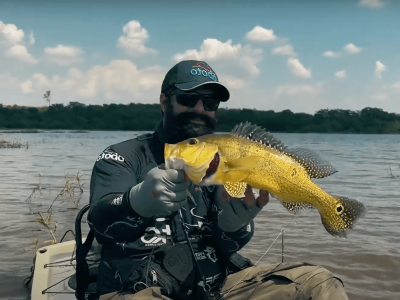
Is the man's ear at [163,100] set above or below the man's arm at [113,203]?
above

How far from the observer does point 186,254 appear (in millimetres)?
3156

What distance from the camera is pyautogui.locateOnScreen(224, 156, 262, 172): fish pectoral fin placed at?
2479mm

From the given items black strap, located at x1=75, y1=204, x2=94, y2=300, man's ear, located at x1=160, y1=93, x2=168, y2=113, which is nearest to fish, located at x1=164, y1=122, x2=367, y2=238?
man's ear, located at x1=160, y1=93, x2=168, y2=113

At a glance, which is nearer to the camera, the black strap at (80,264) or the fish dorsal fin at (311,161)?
the fish dorsal fin at (311,161)

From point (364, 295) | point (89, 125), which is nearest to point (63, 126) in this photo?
point (89, 125)

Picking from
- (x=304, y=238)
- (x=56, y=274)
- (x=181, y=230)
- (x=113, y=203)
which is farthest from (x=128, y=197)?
(x=304, y=238)

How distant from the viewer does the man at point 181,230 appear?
2902mm

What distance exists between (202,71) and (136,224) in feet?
4.54

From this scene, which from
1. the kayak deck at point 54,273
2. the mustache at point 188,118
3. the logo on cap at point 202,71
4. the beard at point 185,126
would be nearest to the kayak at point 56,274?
the kayak deck at point 54,273

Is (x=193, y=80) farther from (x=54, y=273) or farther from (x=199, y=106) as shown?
(x=54, y=273)

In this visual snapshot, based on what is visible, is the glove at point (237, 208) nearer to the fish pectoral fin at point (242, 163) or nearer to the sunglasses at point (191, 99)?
the fish pectoral fin at point (242, 163)

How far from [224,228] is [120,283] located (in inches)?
32.5

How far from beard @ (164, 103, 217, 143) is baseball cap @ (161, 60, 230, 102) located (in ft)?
0.67

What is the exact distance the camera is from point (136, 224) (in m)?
2.78
